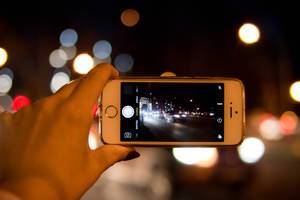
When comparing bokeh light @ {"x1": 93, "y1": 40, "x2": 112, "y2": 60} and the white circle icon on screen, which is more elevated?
bokeh light @ {"x1": 93, "y1": 40, "x2": 112, "y2": 60}

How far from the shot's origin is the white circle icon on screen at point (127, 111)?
3229 mm

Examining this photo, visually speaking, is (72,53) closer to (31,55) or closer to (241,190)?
(31,55)

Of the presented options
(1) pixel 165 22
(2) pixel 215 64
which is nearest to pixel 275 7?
(2) pixel 215 64

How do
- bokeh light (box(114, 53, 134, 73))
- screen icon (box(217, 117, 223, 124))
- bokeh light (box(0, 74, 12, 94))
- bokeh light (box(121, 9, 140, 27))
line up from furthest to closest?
bokeh light (box(114, 53, 134, 73))
bokeh light (box(0, 74, 12, 94))
bokeh light (box(121, 9, 140, 27))
screen icon (box(217, 117, 223, 124))

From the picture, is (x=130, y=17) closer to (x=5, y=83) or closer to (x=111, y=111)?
(x=5, y=83)

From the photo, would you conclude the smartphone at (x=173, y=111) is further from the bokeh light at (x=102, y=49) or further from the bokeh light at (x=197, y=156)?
the bokeh light at (x=102, y=49)

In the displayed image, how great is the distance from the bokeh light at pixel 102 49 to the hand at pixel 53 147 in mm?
54509

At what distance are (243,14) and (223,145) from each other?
31045 millimetres

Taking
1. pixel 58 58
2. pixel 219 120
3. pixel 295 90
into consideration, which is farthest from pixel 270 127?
pixel 58 58

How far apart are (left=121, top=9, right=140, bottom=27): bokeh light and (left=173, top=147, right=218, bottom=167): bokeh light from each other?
2785 cm

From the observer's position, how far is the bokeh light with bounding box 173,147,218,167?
1500 centimetres

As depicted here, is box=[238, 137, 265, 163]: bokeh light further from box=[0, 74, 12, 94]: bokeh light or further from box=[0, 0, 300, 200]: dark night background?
box=[0, 74, 12, 94]: bokeh light

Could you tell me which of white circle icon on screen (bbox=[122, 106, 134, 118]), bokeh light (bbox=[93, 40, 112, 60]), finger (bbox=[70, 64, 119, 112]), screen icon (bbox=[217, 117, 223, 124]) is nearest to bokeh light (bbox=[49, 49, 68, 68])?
bokeh light (bbox=[93, 40, 112, 60])

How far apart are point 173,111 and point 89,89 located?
0.97 metres
